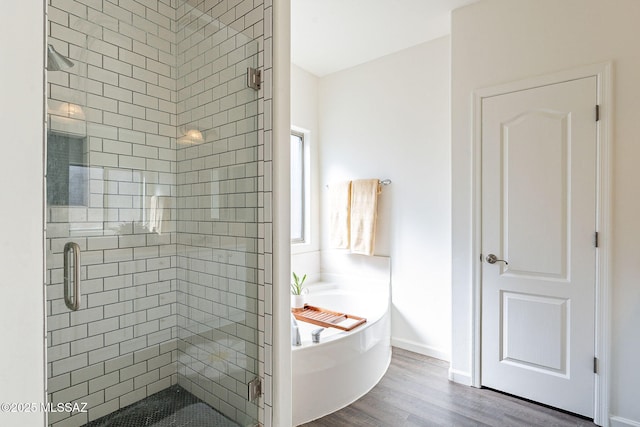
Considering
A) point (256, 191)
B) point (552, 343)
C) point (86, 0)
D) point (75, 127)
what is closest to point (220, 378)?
point (256, 191)

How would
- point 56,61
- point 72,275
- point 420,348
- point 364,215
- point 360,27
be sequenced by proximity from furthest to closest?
point 364,215 < point 420,348 < point 360,27 < point 72,275 < point 56,61

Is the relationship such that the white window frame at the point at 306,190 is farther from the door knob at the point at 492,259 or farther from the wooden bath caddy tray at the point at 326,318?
the door knob at the point at 492,259

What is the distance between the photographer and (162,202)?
65.8 inches

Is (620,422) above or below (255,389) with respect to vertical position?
below

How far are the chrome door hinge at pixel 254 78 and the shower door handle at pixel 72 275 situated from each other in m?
0.98

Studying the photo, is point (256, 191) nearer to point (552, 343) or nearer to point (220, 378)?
point (220, 378)

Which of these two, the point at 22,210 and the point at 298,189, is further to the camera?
the point at 298,189

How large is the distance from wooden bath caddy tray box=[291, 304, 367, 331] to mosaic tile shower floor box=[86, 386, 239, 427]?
3.54 ft

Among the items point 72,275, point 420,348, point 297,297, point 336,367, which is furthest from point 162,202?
point 420,348

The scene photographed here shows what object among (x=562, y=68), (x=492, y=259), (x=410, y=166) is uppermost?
(x=562, y=68)

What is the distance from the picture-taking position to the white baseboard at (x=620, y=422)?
1.84 m

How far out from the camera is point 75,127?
4.35 feet

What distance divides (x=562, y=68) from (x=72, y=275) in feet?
9.36

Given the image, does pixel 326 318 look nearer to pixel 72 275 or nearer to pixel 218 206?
pixel 218 206
